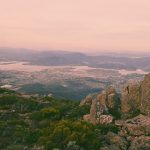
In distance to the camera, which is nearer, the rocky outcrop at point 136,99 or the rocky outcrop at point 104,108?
the rocky outcrop at point 104,108

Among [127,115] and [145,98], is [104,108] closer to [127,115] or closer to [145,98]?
[127,115]

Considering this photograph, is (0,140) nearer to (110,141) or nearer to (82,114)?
(110,141)

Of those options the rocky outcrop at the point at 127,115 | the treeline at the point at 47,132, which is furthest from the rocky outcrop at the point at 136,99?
the treeline at the point at 47,132

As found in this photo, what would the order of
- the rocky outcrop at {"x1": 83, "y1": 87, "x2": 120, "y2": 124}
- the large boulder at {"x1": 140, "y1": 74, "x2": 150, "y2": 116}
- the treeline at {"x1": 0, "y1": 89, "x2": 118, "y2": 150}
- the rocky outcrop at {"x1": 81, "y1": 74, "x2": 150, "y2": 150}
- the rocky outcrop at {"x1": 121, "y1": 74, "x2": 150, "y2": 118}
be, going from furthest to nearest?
the rocky outcrop at {"x1": 121, "y1": 74, "x2": 150, "y2": 118} < the large boulder at {"x1": 140, "y1": 74, "x2": 150, "y2": 116} < the rocky outcrop at {"x1": 83, "y1": 87, "x2": 120, "y2": 124} < the rocky outcrop at {"x1": 81, "y1": 74, "x2": 150, "y2": 150} < the treeline at {"x1": 0, "y1": 89, "x2": 118, "y2": 150}

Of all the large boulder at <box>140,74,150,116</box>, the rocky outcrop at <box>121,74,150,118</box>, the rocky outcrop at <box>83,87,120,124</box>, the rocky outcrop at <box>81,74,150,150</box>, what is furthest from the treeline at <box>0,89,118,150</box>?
Answer: the large boulder at <box>140,74,150,116</box>

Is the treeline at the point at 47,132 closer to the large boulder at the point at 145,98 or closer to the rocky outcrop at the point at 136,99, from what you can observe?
the rocky outcrop at the point at 136,99

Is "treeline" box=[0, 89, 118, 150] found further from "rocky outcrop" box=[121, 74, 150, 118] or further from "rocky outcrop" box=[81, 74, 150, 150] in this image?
"rocky outcrop" box=[121, 74, 150, 118]

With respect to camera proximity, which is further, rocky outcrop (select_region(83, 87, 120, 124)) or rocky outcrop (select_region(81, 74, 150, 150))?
rocky outcrop (select_region(83, 87, 120, 124))

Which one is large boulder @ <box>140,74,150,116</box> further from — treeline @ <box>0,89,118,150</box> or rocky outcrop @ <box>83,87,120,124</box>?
treeline @ <box>0,89,118,150</box>

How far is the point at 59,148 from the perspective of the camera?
4366 cm

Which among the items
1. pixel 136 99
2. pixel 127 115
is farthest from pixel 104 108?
pixel 136 99

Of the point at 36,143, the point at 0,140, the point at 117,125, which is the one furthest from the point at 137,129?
the point at 0,140

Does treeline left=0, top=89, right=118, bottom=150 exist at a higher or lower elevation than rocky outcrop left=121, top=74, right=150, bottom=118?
lower

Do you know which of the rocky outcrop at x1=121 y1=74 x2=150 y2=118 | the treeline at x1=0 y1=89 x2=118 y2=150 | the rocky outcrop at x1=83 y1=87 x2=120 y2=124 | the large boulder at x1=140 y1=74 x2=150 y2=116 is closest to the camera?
the treeline at x1=0 y1=89 x2=118 y2=150
